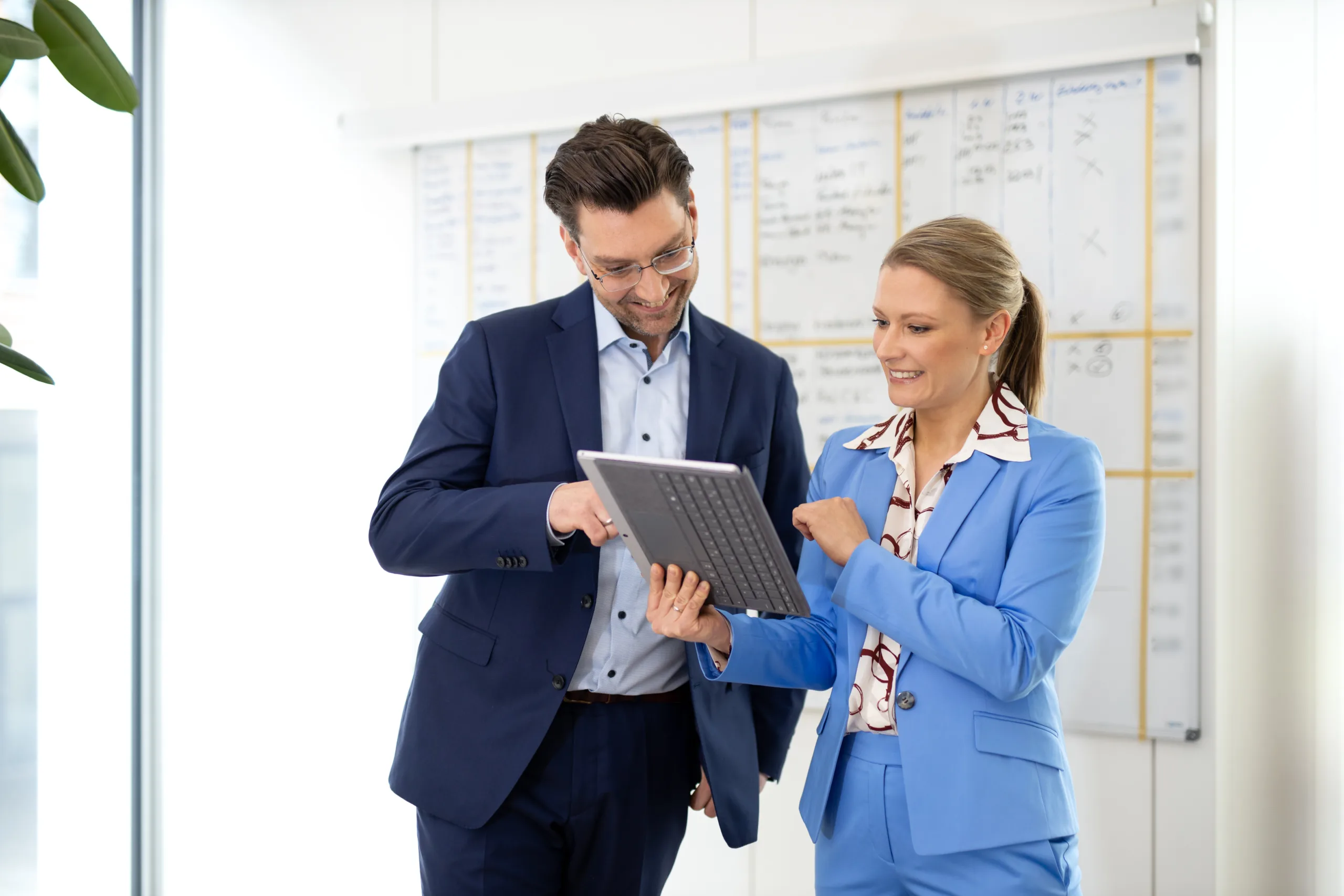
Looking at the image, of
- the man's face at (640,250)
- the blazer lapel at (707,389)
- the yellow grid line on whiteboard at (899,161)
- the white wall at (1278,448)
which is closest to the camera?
the man's face at (640,250)

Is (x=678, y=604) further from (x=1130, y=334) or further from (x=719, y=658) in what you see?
(x=1130, y=334)

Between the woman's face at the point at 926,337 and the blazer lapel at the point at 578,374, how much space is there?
440mm

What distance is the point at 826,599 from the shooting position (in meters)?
1.55

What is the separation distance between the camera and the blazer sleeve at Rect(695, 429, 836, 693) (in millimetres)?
1479

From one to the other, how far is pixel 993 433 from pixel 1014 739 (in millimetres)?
385

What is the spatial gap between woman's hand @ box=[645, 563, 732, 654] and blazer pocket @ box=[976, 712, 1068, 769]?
37 cm

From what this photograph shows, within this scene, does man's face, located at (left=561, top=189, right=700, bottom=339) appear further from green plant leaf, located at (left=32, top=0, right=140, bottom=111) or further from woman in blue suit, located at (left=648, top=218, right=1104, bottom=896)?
green plant leaf, located at (left=32, top=0, right=140, bottom=111)

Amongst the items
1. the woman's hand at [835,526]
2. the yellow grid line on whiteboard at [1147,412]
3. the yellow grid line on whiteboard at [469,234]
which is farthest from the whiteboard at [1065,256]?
the woman's hand at [835,526]

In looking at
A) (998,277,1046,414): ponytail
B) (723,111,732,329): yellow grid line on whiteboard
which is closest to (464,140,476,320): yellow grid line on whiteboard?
(723,111,732,329): yellow grid line on whiteboard

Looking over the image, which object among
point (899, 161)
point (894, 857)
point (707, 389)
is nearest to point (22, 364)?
point (707, 389)

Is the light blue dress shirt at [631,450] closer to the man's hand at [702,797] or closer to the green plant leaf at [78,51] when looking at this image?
the man's hand at [702,797]

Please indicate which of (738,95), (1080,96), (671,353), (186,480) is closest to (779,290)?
(738,95)

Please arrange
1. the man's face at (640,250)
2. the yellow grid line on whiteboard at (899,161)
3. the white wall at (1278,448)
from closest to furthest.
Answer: the man's face at (640,250) → the white wall at (1278,448) → the yellow grid line on whiteboard at (899,161)

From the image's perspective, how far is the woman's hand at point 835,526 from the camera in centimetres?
139
